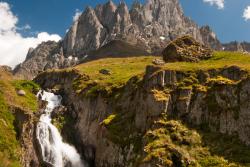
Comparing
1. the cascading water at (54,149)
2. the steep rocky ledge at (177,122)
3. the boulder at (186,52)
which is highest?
the boulder at (186,52)

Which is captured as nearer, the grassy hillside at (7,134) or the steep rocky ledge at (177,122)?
the steep rocky ledge at (177,122)

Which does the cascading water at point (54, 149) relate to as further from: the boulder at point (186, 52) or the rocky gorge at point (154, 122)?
the boulder at point (186, 52)

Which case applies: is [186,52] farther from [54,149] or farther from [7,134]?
[7,134]

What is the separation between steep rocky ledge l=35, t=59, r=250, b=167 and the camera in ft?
187

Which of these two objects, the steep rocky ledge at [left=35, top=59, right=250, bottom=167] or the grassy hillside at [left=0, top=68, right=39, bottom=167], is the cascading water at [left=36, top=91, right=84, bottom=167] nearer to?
the steep rocky ledge at [left=35, top=59, right=250, bottom=167]

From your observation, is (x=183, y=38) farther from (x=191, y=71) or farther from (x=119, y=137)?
(x=119, y=137)

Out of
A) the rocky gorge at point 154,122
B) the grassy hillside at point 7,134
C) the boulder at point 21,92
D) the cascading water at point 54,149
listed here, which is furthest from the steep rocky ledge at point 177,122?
the boulder at point 21,92

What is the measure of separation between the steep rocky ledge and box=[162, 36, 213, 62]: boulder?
882 cm

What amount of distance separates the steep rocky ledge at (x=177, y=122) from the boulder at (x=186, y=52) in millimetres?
8819

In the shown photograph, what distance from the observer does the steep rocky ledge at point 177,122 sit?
57.0 metres

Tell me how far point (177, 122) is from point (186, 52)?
25703 millimetres

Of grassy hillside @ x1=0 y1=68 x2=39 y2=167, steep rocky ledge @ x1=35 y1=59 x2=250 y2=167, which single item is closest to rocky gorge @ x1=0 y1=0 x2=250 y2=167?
grassy hillside @ x1=0 y1=68 x2=39 y2=167

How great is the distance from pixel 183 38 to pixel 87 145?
29.9 metres

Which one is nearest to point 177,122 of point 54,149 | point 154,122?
point 154,122
